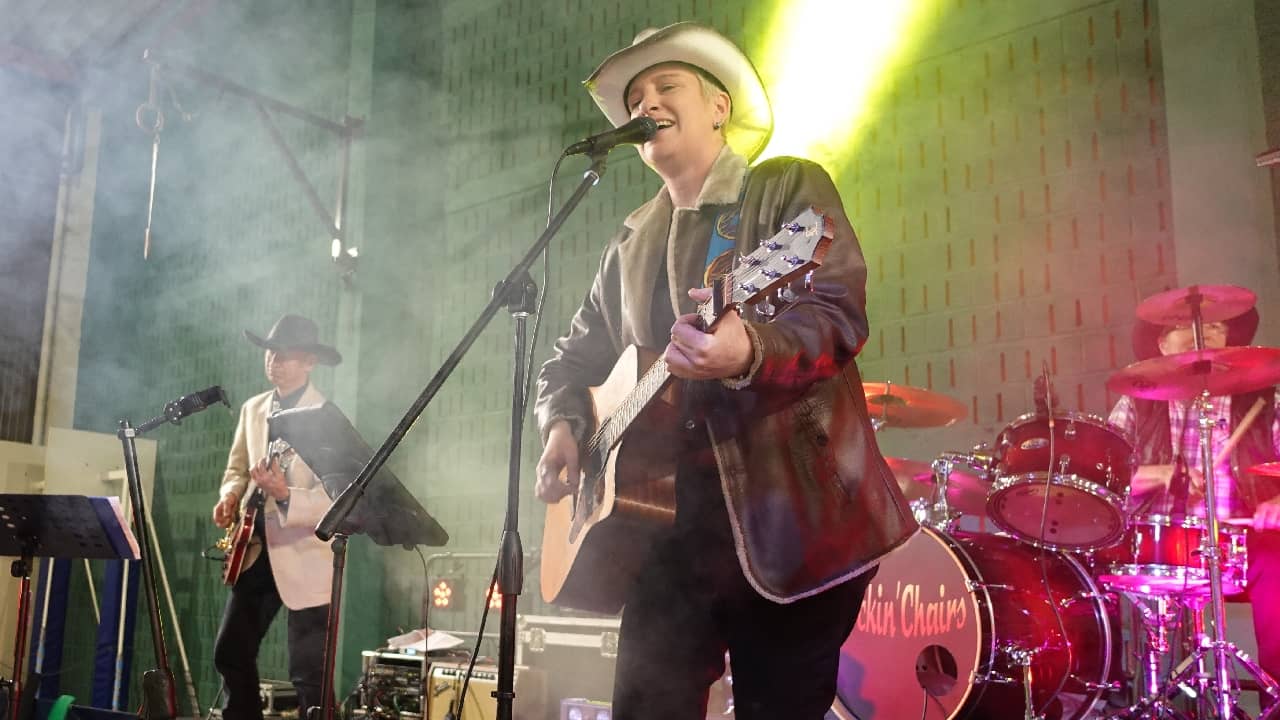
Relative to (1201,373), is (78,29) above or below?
above

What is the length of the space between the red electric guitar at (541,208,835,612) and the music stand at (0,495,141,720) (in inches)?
86.6

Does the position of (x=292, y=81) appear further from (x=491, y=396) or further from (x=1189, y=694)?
(x=1189, y=694)

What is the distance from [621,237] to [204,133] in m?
8.16

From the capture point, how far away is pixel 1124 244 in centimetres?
→ 457

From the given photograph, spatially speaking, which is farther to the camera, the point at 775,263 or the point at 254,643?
the point at 254,643

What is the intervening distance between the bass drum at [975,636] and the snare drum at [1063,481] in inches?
4.1

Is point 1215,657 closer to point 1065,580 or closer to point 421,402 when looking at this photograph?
point 1065,580

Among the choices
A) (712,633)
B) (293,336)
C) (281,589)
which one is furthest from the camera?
(293,336)

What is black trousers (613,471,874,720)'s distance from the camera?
70.4 inches

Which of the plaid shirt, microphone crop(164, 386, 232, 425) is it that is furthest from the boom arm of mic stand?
the plaid shirt

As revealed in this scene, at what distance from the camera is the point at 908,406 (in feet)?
13.5

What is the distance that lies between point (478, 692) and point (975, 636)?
260 cm

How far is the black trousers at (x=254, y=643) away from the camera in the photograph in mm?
4668

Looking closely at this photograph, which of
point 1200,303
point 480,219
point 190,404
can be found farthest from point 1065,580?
point 480,219
